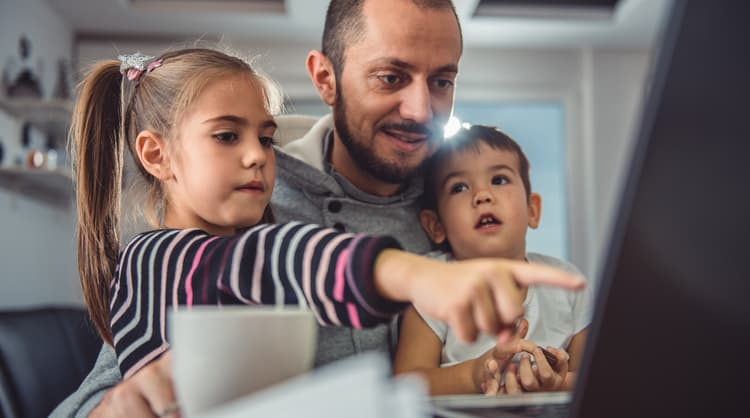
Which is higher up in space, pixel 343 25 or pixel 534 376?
pixel 343 25

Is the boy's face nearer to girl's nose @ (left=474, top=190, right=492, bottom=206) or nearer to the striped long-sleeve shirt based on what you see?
girl's nose @ (left=474, top=190, right=492, bottom=206)

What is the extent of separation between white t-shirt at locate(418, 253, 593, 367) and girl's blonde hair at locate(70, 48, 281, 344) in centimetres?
36

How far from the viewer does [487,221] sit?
1.24 m

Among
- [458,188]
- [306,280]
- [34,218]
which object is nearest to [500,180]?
[458,188]

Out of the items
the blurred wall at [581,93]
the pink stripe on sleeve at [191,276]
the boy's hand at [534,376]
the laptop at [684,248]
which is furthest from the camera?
the blurred wall at [581,93]

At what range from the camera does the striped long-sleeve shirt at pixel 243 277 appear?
477mm

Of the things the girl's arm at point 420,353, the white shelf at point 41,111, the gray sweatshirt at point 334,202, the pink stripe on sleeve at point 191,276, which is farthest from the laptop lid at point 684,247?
the white shelf at point 41,111

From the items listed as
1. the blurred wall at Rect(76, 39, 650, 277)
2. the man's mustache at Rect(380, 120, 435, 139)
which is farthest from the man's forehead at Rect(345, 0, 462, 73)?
the blurred wall at Rect(76, 39, 650, 277)

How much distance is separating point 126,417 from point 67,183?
348cm

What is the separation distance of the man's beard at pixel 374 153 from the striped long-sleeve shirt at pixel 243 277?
0.63m

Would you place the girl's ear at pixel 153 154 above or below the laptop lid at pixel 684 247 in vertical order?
above

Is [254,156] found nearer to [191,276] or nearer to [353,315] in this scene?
[191,276]

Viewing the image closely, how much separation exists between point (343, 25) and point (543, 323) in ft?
2.36

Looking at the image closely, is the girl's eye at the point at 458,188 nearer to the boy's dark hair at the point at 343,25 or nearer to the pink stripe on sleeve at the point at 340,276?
the boy's dark hair at the point at 343,25
